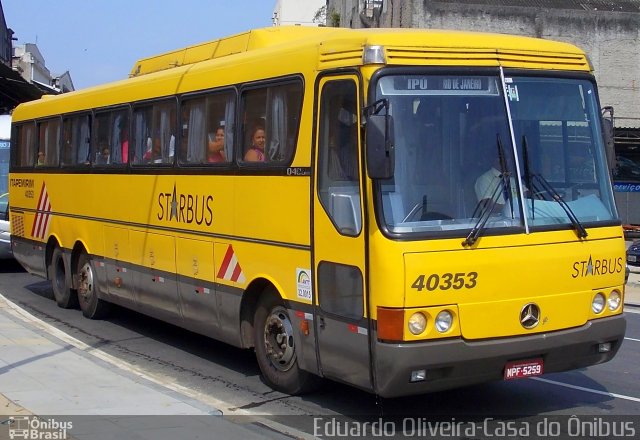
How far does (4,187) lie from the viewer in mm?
20531

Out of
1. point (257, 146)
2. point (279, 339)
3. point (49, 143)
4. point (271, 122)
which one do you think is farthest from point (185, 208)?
point (49, 143)

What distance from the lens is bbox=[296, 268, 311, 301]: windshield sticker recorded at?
7844mm

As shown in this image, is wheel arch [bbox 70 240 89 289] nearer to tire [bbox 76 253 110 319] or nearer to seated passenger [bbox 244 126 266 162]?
tire [bbox 76 253 110 319]

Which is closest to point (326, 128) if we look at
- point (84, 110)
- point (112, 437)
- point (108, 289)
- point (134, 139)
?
point (112, 437)

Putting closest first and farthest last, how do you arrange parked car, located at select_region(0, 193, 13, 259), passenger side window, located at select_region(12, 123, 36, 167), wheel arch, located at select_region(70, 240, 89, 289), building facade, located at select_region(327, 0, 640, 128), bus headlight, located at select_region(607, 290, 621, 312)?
bus headlight, located at select_region(607, 290, 621, 312), wheel arch, located at select_region(70, 240, 89, 289), passenger side window, located at select_region(12, 123, 36, 167), parked car, located at select_region(0, 193, 13, 259), building facade, located at select_region(327, 0, 640, 128)

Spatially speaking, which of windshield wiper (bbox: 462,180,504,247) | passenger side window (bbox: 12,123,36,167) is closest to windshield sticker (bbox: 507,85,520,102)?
windshield wiper (bbox: 462,180,504,247)

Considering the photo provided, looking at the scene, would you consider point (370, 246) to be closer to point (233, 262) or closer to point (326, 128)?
point (326, 128)

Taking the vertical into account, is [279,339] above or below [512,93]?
below

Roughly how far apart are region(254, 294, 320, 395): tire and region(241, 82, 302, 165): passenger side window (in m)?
1.41

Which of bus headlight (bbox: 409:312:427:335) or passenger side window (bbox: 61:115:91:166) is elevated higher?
passenger side window (bbox: 61:115:91:166)

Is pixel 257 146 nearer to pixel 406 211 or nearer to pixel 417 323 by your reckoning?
pixel 406 211

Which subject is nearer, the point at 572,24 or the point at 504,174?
the point at 504,174

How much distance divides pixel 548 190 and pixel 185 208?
4389 mm

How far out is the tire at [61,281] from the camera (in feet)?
46.2
